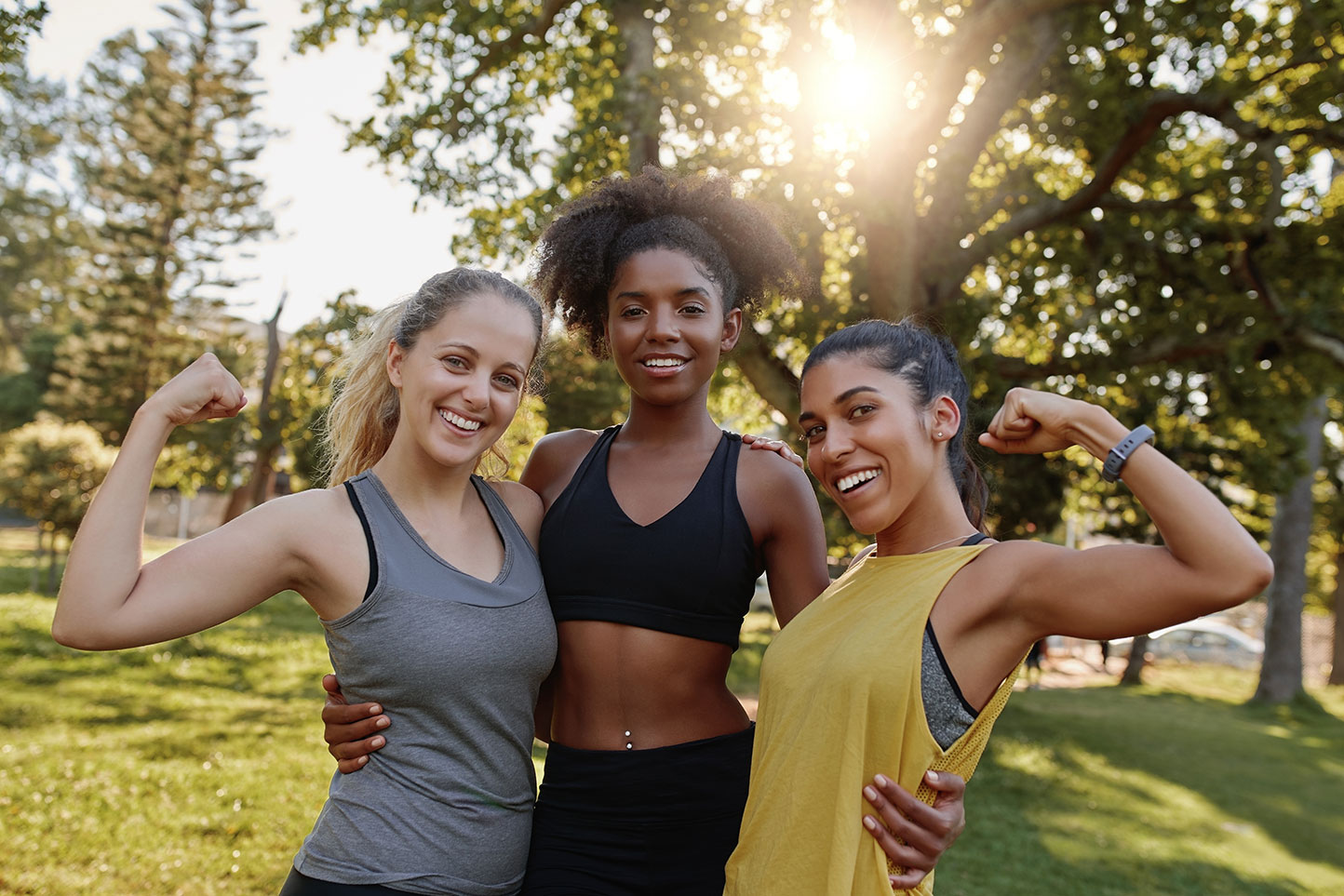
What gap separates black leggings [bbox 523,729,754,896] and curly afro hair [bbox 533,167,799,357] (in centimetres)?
136

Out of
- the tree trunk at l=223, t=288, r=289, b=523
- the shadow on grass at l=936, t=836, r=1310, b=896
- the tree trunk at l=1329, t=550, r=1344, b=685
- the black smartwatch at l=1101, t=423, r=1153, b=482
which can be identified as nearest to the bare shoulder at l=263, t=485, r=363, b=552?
the black smartwatch at l=1101, t=423, r=1153, b=482

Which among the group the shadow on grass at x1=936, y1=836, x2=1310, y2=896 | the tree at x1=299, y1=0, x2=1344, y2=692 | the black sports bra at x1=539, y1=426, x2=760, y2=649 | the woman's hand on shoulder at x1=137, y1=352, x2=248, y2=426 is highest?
the tree at x1=299, y1=0, x2=1344, y2=692

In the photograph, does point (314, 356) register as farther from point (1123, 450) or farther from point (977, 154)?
point (1123, 450)

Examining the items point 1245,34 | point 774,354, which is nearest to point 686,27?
point 774,354

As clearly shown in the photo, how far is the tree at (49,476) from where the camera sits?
17078 millimetres

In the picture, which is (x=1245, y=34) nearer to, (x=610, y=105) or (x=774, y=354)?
(x=774, y=354)

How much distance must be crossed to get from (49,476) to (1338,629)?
1054 inches

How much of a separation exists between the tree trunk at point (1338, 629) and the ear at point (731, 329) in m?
24.7

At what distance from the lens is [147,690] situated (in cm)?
1013

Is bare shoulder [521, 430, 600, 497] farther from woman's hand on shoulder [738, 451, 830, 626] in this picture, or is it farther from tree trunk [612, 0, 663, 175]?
tree trunk [612, 0, 663, 175]

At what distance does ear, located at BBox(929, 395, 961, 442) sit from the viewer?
2.36 meters

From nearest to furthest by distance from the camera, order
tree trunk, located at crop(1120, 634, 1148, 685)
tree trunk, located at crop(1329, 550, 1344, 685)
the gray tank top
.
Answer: the gray tank top < tree trunk, located at crop(1120, 634, 1148, 685) < tree trunk, located at crop(1329, 550, 1344, 685)

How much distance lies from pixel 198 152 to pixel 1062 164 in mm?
27975

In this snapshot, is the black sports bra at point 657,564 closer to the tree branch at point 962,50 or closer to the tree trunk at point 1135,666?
the tree branch at point 962,50
